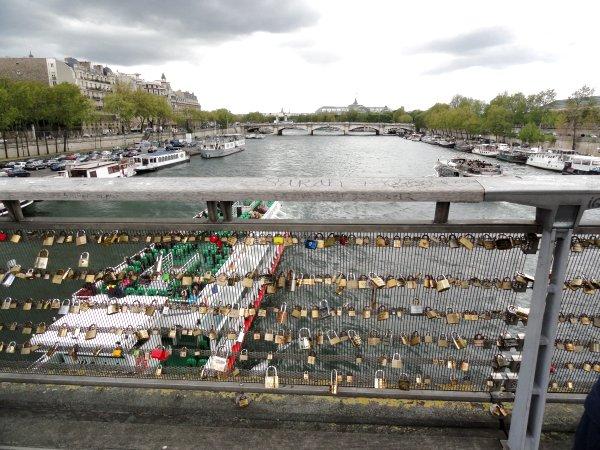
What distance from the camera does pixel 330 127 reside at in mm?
140750

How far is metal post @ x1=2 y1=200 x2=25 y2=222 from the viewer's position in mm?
2777

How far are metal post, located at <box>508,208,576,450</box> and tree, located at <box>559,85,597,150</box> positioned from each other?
6588 cm

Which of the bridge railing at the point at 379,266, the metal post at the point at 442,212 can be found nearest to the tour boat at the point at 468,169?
the bridge railing at the point at 379,266

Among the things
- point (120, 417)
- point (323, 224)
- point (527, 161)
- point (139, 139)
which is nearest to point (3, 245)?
point (120, 417)

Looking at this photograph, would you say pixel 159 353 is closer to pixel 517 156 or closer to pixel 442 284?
pixel 442 284

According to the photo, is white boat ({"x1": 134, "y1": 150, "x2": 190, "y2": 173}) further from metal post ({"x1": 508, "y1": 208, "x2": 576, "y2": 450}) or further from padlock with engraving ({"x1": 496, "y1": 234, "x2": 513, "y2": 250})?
metal post ({"x1": 508, "y1": 208, "x2": 576, "y2": 450})

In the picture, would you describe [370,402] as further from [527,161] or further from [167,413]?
[527,161]

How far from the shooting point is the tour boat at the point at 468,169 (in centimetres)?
3672

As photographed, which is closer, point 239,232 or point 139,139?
point 239,232

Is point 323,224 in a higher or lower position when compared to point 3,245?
higher

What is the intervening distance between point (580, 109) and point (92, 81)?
103216 millimetres

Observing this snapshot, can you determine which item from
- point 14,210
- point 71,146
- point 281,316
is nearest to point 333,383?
point 281,316

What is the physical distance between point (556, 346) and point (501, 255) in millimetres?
766

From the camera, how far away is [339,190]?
2.35 meters
